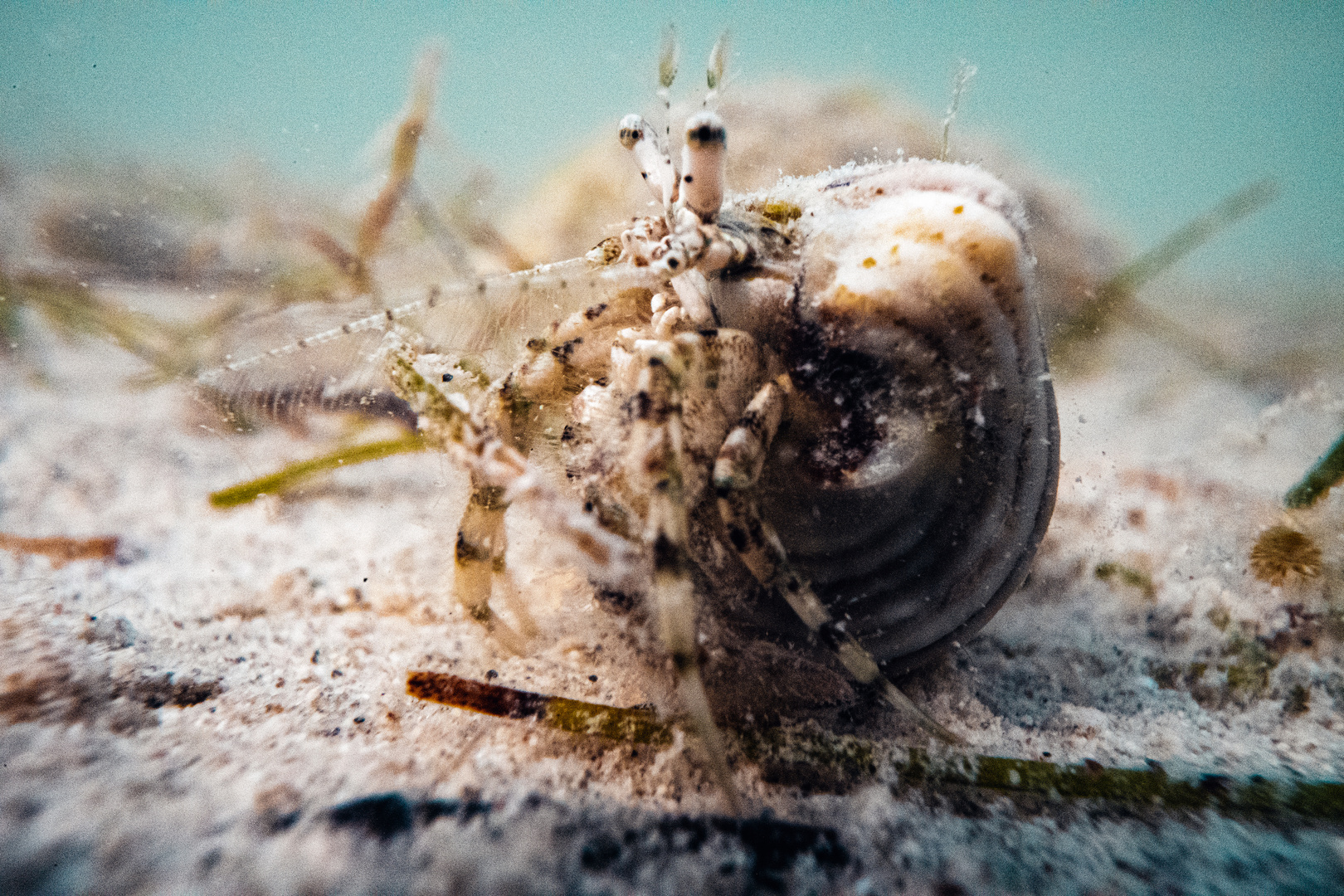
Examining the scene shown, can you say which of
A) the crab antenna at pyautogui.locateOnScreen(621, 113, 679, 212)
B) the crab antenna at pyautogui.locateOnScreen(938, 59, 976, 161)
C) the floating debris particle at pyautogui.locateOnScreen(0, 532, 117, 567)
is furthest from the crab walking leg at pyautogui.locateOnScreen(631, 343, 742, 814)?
the floating debris particle at pyautogui.locateOnScreen(0, 532, 117, 567)

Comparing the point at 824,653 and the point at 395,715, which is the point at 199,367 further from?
the point at 824,653

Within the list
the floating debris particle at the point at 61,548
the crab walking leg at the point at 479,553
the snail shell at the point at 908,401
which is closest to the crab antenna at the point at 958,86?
the snail shell at the point at 908,401

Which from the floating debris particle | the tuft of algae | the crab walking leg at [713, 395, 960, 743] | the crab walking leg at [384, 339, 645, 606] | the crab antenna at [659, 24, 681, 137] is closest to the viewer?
the crab walking leg at [384, 339, 645, 606]

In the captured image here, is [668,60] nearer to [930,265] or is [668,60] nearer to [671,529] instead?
[930,265]

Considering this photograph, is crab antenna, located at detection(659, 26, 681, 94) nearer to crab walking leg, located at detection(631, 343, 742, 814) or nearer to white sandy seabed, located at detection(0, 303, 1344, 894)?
crab walking leg, located at detection(631, 343, 742, 814)

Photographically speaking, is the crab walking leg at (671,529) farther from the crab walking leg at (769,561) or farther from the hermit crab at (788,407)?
the crab walking leg at (769,561)

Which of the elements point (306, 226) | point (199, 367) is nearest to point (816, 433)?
point (199, 367)

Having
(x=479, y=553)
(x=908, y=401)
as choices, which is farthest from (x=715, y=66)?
(x=479, y=553)
